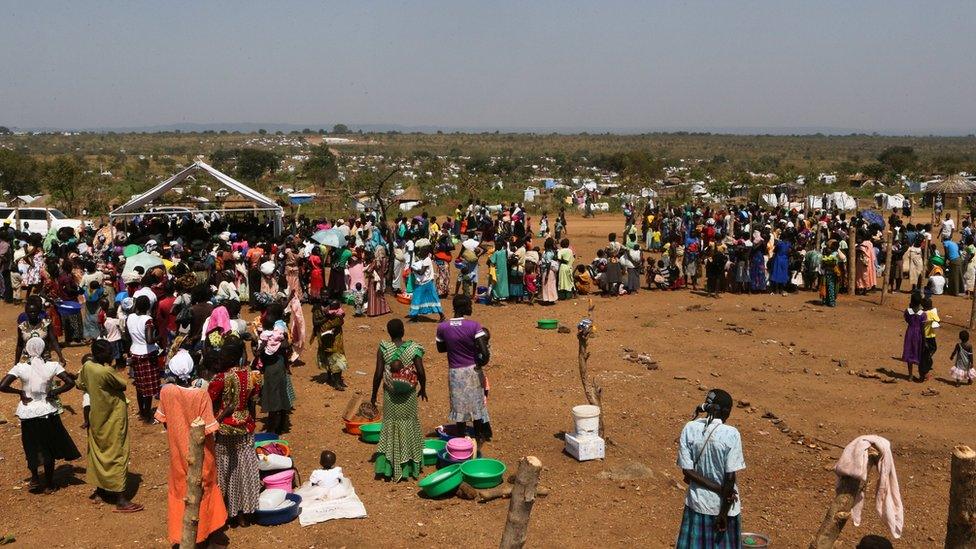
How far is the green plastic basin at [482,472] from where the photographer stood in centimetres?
712

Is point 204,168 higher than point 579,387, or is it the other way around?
point 204,168

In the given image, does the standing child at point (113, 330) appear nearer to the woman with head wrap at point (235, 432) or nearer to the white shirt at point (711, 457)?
the woman with head wrap at point (235, 432)

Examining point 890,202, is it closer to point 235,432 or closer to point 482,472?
point 482,472

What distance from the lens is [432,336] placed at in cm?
1326

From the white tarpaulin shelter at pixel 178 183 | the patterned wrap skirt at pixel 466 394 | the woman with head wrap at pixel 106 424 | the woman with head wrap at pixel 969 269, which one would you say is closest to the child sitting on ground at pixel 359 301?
the white tarpaulin shelter at pixel 178 183

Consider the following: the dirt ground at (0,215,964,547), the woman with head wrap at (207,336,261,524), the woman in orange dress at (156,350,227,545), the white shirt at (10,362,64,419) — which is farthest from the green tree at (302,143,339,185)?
the woman in orange dress at (156,350,227,545)

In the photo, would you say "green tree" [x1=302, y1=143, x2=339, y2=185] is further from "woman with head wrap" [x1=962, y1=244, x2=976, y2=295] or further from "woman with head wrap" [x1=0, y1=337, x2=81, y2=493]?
"woman with head wrap" [x1=0, y1=337, x2=81, y2=493]

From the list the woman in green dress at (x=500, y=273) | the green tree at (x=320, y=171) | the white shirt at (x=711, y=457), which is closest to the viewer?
the white shirt at (x=711, y=457)

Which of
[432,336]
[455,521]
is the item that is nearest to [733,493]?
[455,521]

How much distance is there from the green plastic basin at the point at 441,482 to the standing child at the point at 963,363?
7668 mm

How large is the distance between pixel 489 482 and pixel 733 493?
274 cm

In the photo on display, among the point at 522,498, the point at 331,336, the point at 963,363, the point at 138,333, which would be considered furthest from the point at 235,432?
the point at 963,363

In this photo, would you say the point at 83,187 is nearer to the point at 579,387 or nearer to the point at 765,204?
the point at 765,204

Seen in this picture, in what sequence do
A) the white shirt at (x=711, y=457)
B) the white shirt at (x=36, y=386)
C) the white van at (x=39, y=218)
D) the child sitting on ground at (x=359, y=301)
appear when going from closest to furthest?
the white shirt at (x=711, y=457)
the white shirt at (x=36, y=386)
the child sitting on ground at (x=359, y=301)
the white van at (x=39, y=218)
